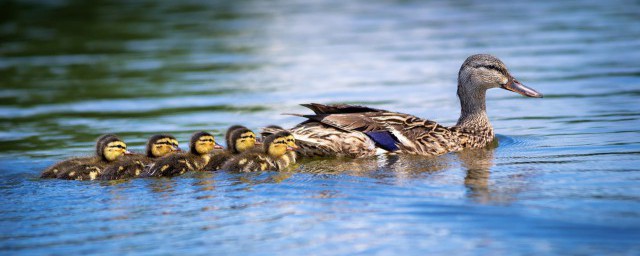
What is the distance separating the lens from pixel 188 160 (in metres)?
8.71

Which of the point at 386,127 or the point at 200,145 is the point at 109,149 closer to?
the point at 200,145

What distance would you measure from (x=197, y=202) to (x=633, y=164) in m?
3.32

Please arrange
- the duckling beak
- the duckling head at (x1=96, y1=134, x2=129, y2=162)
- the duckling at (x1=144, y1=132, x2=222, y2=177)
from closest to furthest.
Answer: the duckling at (x1=144, y1=132, x2=222, y2=177)
the duckling head at (x1=96, y1=134, x2=129, y2=162)
the duckling beak

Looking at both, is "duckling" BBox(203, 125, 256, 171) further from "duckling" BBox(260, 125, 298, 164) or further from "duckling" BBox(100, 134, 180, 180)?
"duckling" BBox(100, 134, 180, 180)

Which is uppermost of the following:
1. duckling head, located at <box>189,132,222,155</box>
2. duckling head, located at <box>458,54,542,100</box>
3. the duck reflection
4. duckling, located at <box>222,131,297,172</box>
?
duckling head, located at <box>458,54,542,100</box>

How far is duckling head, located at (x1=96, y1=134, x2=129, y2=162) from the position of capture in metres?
8.81

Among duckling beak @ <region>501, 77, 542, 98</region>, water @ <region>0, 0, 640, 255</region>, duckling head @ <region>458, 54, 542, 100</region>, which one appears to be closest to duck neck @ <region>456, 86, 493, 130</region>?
duckling head @ <region>458, 54, 542, 100</region>

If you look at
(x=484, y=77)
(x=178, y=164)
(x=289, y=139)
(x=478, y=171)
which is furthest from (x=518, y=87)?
(x=178, y=164)

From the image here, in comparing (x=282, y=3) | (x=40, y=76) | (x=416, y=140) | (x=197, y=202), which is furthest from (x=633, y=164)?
(x=282, y=3)

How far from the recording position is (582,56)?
15805 mm

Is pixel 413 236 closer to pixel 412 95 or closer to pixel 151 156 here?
pixel 151 156

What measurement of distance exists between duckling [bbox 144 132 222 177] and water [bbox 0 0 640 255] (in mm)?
137

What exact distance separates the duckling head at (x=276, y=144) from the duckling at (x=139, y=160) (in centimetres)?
79

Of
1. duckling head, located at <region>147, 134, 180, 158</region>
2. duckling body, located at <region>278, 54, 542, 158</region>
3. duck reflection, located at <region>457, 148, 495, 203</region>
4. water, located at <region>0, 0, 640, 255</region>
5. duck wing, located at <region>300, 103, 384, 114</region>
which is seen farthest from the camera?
duck wing, located at <region>300, 103, 384, 114</region>
